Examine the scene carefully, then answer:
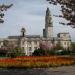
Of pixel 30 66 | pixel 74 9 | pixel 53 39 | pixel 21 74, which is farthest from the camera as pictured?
pixel 53 39

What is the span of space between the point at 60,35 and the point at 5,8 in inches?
6909

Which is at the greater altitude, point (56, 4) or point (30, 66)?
point (56, 4)

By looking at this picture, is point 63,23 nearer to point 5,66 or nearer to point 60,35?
point 5,66

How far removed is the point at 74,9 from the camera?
57.0 ft

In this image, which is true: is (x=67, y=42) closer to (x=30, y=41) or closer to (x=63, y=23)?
(x=30, y=41)

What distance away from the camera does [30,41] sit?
19488 centimetres

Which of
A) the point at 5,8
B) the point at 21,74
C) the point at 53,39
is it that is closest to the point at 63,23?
the point at 5,8

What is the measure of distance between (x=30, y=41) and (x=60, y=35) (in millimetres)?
15650

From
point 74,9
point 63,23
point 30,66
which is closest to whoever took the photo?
point 74,9

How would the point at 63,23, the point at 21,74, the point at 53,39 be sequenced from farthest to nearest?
the point at 53,39 < the point at 21,74 < the point at 63,23

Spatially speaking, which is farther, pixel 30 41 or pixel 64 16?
pixel 30 41

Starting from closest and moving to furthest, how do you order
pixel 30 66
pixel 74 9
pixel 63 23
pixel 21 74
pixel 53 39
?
pixel 74 9, pixel 63 23, pixel 21 74, pixel 30 66, pixel 53 39

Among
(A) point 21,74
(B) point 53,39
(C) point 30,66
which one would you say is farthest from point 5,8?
(B) point 53,39

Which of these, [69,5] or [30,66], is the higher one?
[69,5]
